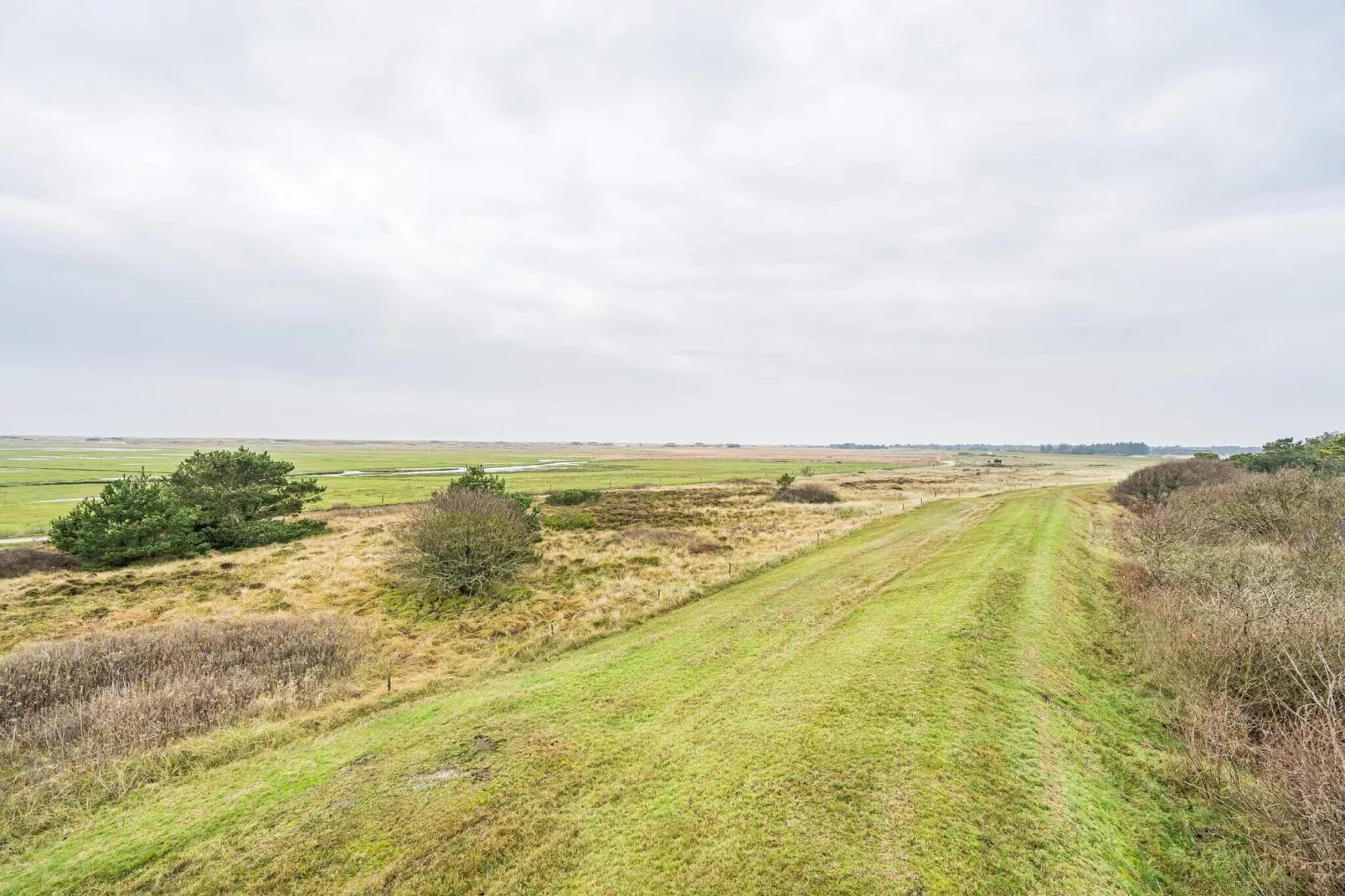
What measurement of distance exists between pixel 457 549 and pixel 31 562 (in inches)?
1048

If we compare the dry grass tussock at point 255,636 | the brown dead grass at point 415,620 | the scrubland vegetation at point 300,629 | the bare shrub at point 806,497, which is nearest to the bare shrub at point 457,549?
the scrubland vegetation at point 300,629

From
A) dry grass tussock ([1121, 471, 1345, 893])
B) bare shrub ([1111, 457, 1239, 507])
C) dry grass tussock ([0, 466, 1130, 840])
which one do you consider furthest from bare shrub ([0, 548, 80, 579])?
bare shrub ([1111, 457, 1239, 507])

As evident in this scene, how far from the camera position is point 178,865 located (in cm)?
649

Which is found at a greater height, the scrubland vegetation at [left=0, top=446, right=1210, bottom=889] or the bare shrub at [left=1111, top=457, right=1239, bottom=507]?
the bare shrub at [left=1111, top=457, right=1239, bottom=507]

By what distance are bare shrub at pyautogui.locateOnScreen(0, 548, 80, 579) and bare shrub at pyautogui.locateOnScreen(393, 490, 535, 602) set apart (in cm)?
2056

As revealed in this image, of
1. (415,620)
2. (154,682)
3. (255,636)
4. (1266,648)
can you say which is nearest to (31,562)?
(255,636)

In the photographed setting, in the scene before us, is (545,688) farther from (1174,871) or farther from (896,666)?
(1174,871)

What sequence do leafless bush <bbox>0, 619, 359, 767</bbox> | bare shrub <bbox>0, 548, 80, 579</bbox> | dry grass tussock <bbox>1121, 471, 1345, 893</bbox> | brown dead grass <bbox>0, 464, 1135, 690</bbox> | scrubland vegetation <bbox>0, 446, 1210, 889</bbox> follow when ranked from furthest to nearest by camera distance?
bare shrub <bbox>0, 548, 80, 579</bbox>, brown dead grass <bbox>0, 464, 1135, 690</bbox>, leafless bush <bbox>0, 619, 359, 767</bbox>, scrubland vegetation <bbox>0, 446, 1210, 889</bbox>, dry grass tussock <bbox>1121, 471, 1345, 893</bbox>

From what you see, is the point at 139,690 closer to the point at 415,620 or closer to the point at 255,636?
the point at 255,636

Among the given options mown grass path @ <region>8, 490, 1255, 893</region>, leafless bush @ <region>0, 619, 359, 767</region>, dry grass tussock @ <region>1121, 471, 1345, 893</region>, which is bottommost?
leafless bush @ <region>0, 619, 359, 767</region>

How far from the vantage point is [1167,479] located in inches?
1768

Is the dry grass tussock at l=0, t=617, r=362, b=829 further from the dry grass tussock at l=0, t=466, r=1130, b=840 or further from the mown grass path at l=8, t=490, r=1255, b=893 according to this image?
the mown grass path at l=8, t=490, r=1255, b=893

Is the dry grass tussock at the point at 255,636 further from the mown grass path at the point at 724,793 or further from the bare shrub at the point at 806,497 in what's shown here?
the bare shrub at the point at 806,497

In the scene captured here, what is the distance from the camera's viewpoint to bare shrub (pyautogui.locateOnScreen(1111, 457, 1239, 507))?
41031mm
